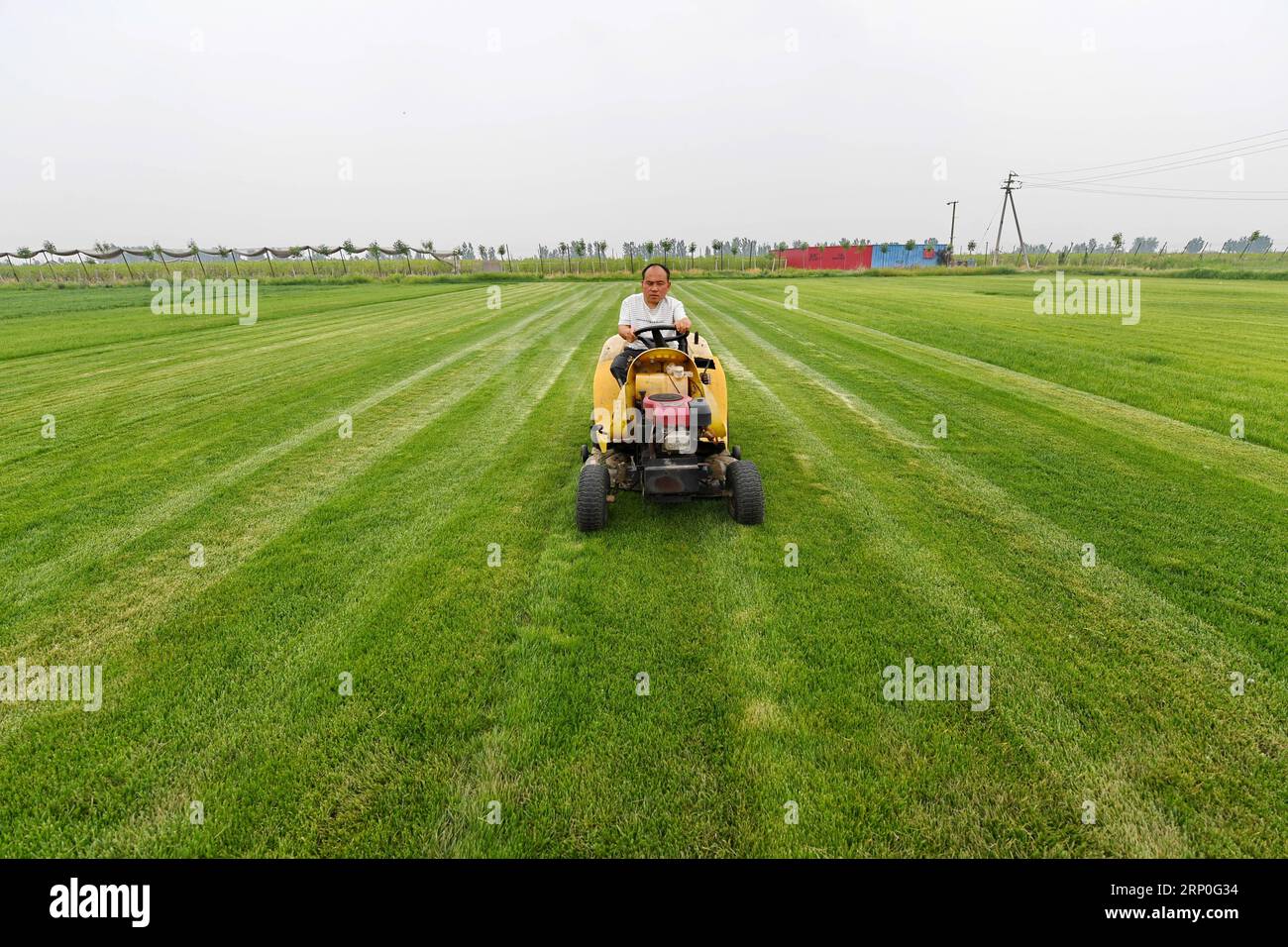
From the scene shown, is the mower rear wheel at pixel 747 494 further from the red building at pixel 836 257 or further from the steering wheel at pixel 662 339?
the red building at pixel 836 257

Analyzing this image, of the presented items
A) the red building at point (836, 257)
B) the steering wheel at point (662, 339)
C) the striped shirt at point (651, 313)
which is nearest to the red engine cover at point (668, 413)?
the steering wheel at point (662, 339)

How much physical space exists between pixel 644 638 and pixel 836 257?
272 ft

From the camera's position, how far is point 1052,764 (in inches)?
93.9

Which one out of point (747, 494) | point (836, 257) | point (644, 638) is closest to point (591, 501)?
point (747, 494)

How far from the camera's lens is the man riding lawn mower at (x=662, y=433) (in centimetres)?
445

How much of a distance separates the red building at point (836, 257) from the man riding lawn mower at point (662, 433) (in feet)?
256

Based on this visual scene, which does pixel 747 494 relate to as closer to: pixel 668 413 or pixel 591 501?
pixel 668 413

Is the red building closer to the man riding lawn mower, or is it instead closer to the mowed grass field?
the mowed grass field

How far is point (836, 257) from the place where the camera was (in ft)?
249

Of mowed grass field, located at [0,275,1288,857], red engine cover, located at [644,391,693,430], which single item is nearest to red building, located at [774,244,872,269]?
mowed grass field, located at [0,275,1288,857]

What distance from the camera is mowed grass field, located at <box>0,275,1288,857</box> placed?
2.17 m

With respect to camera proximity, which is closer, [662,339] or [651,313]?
[662,339]

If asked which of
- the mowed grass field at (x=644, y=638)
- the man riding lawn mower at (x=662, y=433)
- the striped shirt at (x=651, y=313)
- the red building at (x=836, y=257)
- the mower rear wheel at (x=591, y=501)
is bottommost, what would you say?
the mowed grass field at (x=644, y=638)
